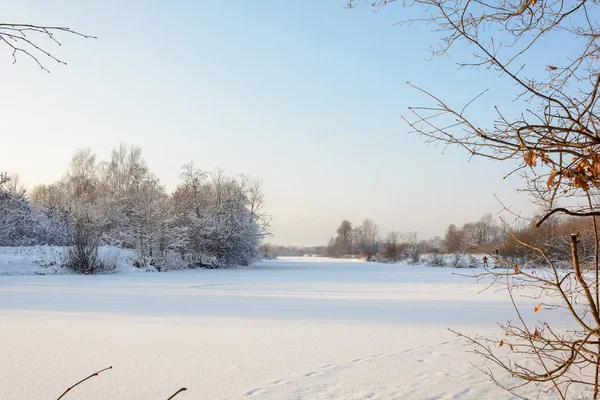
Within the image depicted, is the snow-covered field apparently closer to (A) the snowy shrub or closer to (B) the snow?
(A) the snowy shrub

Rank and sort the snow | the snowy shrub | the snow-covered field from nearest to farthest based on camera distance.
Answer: the snow-covered field < the snow < the snowy shrub

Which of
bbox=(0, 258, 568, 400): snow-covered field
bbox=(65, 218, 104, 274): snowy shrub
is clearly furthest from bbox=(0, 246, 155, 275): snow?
bbox=(0, 258, 568, 400): snow-covered field

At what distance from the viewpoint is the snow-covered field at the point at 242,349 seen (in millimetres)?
2979

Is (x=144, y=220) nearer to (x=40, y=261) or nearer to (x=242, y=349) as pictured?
(x=40, y=261)

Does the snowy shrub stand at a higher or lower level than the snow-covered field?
higher

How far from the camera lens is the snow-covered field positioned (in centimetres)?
298

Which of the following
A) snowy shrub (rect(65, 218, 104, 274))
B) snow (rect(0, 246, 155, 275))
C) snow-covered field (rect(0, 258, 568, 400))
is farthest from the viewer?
snowy shrub (rect(65, 218, 104, 274))

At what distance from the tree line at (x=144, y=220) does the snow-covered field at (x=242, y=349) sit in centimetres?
1078

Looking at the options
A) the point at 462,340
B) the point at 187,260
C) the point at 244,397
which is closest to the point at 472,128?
the point at 244,397

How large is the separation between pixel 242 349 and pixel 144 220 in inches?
729

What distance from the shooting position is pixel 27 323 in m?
5.52

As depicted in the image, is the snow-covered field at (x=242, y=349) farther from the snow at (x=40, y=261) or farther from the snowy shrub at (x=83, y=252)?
the snow at (x=40, y=261)

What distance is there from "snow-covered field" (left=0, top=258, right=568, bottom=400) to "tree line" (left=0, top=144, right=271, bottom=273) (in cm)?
1078

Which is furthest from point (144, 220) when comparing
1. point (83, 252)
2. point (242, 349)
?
point (242, 349)
